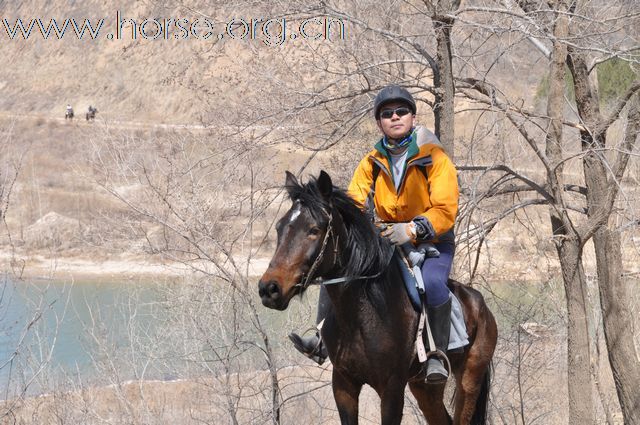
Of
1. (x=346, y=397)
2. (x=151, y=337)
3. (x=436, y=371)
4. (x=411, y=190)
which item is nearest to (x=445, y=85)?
(x=411, y=190)

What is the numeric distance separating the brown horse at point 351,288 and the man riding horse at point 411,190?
0.49ft

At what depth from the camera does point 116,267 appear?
109 feet

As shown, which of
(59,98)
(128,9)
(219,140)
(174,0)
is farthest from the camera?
(59,98)

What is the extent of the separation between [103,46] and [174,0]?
6298cm

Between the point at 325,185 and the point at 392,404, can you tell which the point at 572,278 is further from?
the point at 325,185

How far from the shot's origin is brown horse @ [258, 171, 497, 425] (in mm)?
4727

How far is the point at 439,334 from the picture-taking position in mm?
5449

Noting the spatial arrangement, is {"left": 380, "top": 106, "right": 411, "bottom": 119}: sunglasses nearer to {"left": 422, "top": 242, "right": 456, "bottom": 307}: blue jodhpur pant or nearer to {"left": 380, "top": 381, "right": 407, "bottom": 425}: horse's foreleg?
{"left": 422, "top": 242, "right": 456, "bottom": 307}: blue jodhpur pant

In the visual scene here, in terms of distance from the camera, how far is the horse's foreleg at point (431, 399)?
235 inches

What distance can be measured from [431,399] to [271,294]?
6.65 ft

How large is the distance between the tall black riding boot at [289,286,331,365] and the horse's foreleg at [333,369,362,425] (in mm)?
258

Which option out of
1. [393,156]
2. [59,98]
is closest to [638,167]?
[393,156]

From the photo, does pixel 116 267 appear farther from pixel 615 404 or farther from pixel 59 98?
pixel 59 98

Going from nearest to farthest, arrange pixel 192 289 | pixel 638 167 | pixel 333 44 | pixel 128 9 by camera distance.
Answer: pixel 333 44, pixel 192 289, pixel 638 167, pixel 128 9
